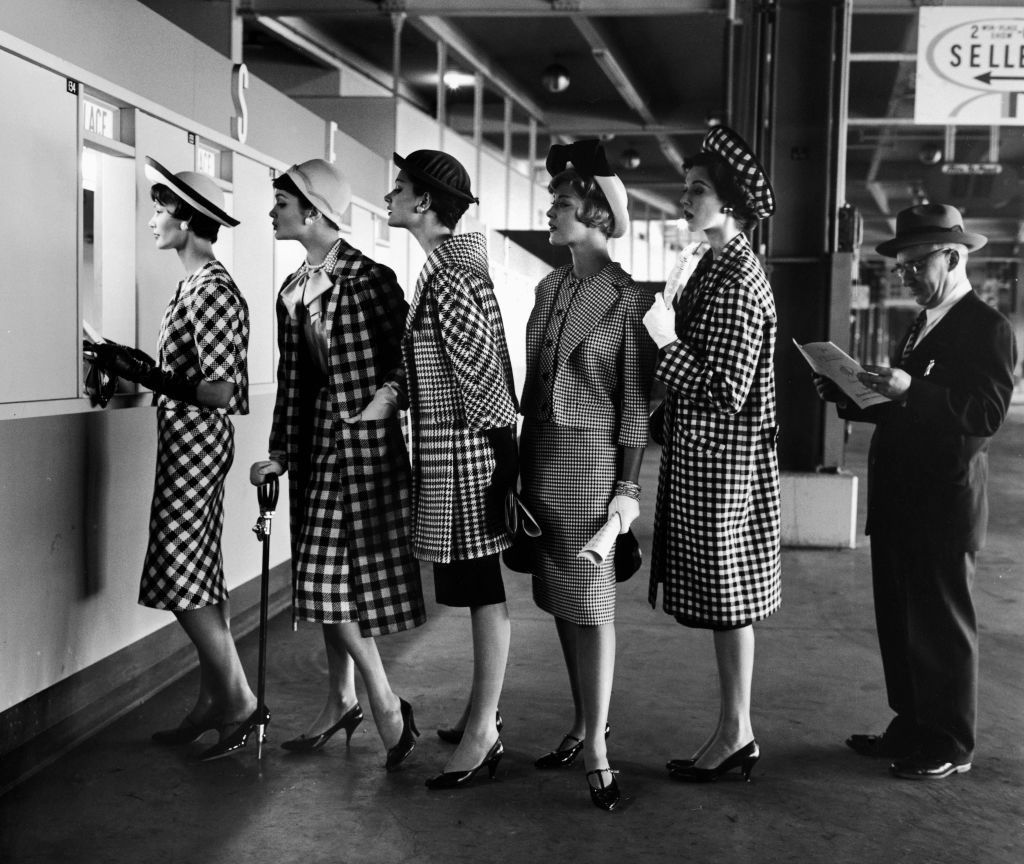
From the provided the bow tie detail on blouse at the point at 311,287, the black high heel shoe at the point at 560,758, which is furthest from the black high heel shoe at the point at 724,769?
the bow tie detail on blouse at the point at 311,287

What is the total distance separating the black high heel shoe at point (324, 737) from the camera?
3717 millimetres

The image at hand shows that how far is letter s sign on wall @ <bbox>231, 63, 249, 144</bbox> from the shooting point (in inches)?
203

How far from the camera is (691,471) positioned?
133 inches

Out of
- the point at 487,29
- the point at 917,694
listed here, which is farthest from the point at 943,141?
the point at 917,694

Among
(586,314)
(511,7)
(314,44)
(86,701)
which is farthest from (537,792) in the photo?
(314,44)

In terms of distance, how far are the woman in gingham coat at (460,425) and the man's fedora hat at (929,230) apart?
123 centimetres

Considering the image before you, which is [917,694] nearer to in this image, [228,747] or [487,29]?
[228,747]

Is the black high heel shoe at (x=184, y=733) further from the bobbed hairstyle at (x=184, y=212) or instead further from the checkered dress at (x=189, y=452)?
the bobbed hairstyle at (x=184, y=212)

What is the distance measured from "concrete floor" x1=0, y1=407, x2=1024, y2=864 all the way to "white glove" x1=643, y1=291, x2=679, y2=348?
4.08 ft

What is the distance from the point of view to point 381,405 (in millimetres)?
3381

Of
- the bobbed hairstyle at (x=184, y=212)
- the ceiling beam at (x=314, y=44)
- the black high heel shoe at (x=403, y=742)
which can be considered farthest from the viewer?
the ceiling beam at (x=314, y=44)

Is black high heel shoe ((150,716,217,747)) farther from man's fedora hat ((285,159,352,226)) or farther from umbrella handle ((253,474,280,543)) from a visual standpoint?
man's fedora hat ((285,159,352,226))

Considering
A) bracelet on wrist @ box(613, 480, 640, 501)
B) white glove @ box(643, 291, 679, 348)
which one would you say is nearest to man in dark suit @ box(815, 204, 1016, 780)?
white glove @ box(643, 291, 679, 348)

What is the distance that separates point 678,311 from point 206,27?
364 cm
